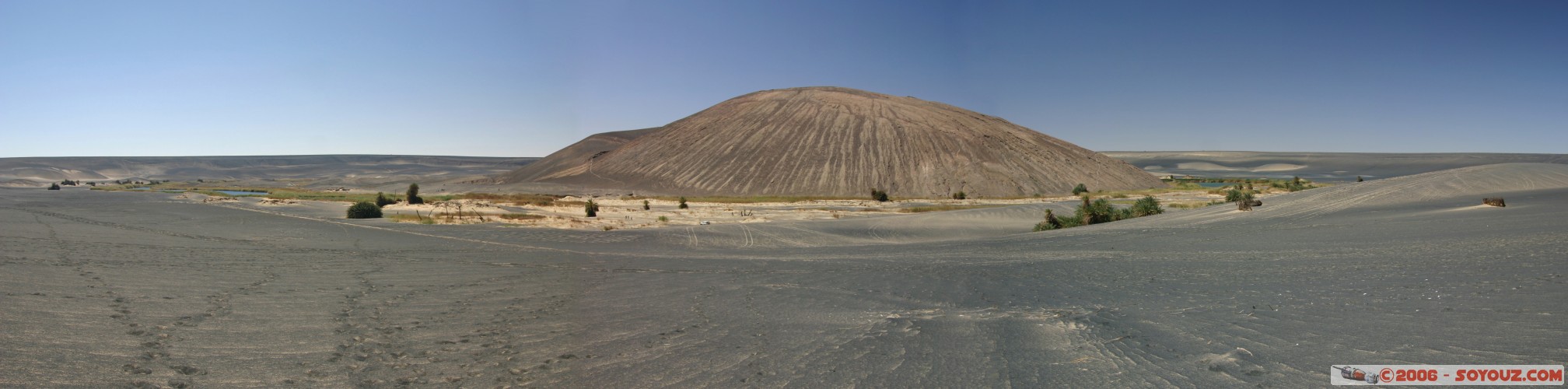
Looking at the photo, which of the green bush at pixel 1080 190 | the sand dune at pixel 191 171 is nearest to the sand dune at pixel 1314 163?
the green bush at pixel 1080 190

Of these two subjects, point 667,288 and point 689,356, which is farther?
point 667,288

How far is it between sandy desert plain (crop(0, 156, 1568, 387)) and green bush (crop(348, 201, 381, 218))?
1261 cm

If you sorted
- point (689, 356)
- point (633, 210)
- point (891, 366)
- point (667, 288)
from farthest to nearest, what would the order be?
point (633, 210), point (667, 288), point (689, 356), point (891, 366)

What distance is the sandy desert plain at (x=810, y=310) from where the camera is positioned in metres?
5.18

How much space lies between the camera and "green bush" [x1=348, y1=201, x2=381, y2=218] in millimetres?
28141

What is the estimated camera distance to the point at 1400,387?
14.3ft

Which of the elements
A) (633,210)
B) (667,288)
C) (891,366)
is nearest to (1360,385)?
(891,366)

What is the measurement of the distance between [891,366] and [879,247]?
38.3ft

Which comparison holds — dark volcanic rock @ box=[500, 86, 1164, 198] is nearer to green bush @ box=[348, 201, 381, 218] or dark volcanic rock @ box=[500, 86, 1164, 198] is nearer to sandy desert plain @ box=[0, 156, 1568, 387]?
green bush @ box=[348, 201, 381, 218]

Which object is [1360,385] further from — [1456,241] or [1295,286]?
[1456,241]

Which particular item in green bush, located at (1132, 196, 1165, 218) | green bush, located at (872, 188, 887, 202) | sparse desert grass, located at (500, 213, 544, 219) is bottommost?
green bush, located at (872, 188, 887, 202)

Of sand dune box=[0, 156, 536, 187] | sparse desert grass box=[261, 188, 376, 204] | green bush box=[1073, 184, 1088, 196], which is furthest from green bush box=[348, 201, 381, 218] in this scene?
sand dune box=[0, 156, 536, 187]

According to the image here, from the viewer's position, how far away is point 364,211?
28812 mm

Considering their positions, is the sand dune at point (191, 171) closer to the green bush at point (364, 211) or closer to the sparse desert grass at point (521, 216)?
the green bush at point (364, 211)
